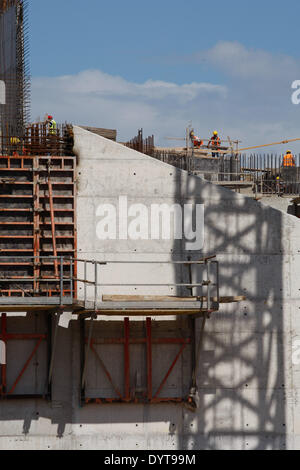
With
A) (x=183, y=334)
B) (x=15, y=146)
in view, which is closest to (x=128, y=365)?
(x=183, y=334)

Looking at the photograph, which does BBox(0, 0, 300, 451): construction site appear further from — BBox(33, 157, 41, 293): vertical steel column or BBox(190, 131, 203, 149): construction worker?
BBox(190, 131, 203, 149): construction worker

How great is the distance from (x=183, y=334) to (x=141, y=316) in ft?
4.43

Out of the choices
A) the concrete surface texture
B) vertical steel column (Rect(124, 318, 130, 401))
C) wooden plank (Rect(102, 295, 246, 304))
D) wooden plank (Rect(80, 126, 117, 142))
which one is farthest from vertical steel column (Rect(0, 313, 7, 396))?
wooden plank (Rect(80, 126, 117, 142))

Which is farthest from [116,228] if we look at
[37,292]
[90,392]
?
[90,392]

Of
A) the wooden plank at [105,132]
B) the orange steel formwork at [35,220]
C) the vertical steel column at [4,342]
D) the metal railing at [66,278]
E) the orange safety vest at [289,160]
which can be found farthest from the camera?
the orange safety vest at [289,160]

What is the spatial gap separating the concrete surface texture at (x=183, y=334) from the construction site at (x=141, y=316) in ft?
0.11

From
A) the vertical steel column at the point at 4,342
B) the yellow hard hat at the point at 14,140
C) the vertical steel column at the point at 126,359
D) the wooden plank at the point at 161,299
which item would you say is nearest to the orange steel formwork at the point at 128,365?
the vertical steel column at the point at 126,359

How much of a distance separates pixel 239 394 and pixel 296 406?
5.60ft

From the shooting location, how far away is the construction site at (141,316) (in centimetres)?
2139

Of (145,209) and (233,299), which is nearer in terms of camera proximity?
(233,299)

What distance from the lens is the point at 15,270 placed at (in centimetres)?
2156

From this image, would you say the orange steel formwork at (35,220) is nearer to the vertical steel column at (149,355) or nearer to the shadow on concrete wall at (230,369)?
the shadow on concrete wall at (230,369)

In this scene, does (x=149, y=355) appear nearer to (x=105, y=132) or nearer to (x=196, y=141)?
(x=105, y=132)
